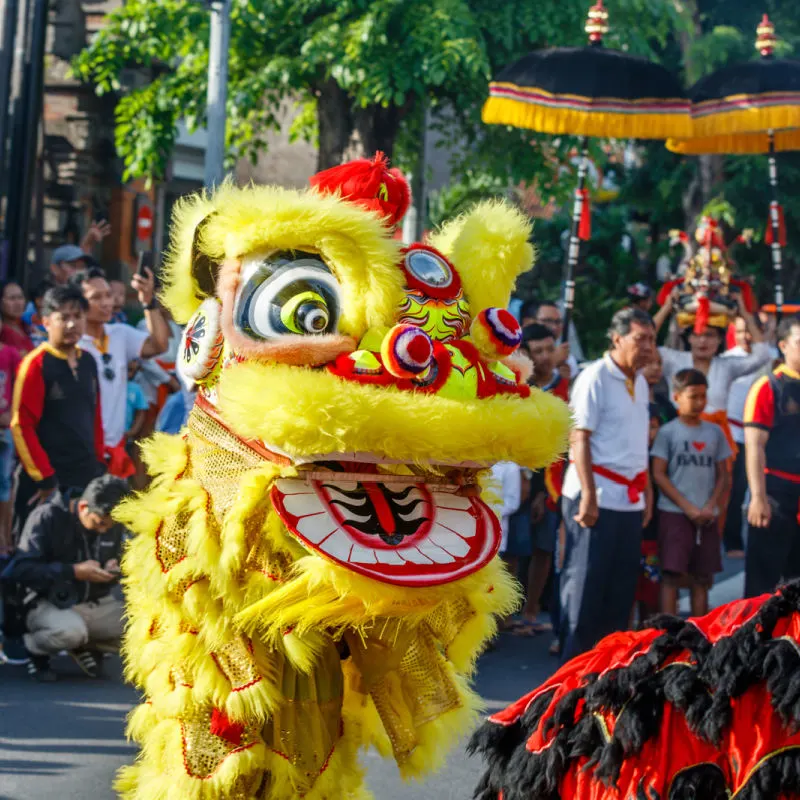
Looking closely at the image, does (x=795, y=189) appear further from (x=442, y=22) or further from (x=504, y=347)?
(x=504, y=347)

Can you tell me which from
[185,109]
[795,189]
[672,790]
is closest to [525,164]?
[185,109]

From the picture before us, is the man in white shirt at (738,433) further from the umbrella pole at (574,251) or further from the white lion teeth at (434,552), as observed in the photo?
the white lion teeth at (434,552)

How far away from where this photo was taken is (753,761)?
223 cm

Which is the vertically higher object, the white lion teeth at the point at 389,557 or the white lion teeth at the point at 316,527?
the white lion teeth at the point at 316,527

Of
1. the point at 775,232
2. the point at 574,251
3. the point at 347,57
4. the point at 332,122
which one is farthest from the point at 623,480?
the point at 332,122

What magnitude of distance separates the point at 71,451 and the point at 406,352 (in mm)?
3816

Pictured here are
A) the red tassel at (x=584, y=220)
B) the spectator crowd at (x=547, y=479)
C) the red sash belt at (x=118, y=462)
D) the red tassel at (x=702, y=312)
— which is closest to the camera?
the spectator crowd at (x=547, y=479)

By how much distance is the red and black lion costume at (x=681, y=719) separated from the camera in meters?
2.23

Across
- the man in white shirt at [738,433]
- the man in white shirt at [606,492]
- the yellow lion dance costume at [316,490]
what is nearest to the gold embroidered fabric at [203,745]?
the yellow lion dance costume at [316,490]

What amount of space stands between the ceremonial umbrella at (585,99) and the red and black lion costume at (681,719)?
5636 mm

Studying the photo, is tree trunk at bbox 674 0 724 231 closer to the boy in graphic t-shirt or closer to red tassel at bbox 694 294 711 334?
red tassel at bbox 694 294 711 334

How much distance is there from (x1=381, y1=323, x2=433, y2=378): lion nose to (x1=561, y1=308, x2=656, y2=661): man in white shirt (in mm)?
2786

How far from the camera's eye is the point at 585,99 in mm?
8070

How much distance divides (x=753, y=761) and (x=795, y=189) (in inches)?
617
